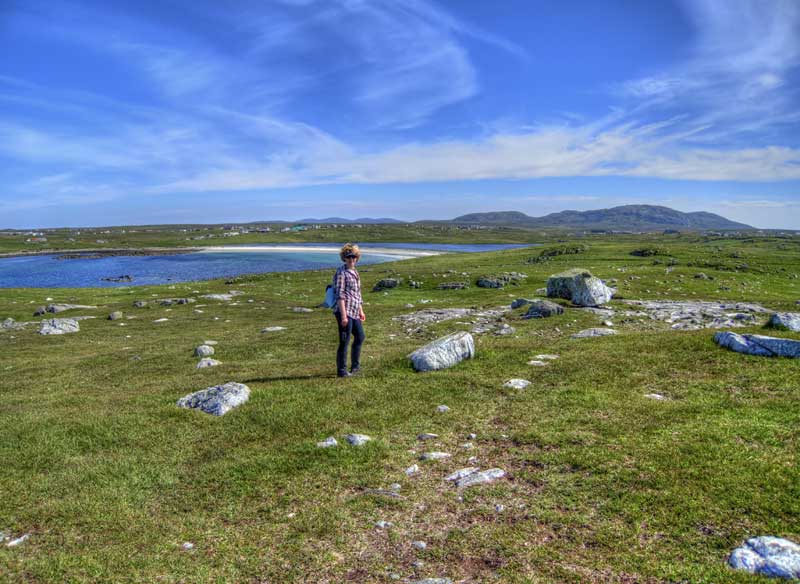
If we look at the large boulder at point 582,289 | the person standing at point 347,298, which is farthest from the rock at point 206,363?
the large boulder at point 582,289

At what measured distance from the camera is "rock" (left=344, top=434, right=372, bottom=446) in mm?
10711

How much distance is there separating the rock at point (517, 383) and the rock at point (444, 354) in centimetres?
272

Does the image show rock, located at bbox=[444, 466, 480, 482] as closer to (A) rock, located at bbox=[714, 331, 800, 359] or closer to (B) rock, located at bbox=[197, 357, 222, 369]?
(A) rock, located at bbox=[714, 331, 800, 359]

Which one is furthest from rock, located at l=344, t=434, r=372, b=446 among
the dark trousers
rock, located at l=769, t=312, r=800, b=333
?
rock, located at l=769, t=312, r=800, b=333

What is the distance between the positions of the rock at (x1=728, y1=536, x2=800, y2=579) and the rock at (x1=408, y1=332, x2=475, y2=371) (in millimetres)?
10576

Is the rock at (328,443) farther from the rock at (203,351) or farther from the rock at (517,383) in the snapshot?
the rock at (203,351)

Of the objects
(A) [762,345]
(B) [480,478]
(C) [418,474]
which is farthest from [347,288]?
(A) [762,345]

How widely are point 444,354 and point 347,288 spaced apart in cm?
453

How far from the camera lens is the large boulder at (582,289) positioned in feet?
103

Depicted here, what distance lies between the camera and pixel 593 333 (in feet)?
71.9

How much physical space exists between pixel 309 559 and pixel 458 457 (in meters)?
4.09

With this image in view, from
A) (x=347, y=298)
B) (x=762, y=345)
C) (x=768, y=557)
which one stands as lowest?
(x=768, y=557)

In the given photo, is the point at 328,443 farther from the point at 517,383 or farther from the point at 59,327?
the point at 59,327

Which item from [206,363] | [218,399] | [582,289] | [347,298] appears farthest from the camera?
[582,289]
